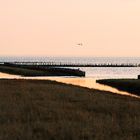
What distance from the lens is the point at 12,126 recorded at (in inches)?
720

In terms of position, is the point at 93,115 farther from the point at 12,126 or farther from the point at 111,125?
the point at 12,126

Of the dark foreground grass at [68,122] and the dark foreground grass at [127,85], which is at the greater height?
the dark foreground grass at [68,122]

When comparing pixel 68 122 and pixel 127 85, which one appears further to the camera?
pixel 127 85

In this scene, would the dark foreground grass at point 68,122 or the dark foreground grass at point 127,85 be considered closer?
the dark foreground grass at point 68,122

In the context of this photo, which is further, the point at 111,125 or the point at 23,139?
the point at 111,125

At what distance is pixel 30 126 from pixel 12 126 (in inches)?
26.9

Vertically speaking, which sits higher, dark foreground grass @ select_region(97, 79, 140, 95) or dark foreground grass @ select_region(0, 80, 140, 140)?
dark foreground grass @ select_region(0, 80, 140, 140)

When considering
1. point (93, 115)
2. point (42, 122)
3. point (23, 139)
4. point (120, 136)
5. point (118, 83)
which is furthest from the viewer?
point (118, 83)

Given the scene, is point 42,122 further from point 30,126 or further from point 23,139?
point 23,139

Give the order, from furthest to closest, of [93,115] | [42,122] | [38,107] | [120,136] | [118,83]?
[118,83] < [38,107] < [93,115] < [42,122] < [120,136]

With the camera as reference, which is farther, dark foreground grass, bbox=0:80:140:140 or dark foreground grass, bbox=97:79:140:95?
dark foreground grass, bbox=97:79:140:95

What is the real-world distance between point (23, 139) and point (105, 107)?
11.5 meters

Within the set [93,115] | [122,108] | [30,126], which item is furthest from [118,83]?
[30,126]

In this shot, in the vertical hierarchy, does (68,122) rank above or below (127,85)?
above
